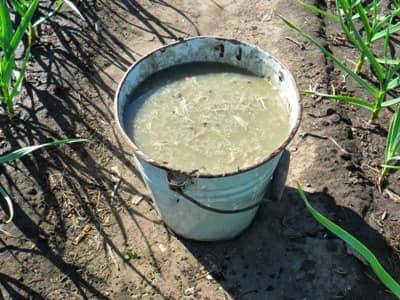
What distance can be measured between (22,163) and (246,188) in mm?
1209

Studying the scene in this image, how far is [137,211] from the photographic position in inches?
95.0

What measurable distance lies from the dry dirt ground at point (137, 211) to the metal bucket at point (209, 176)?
17 cm

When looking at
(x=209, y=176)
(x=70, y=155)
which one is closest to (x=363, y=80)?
(x=209, y=176)

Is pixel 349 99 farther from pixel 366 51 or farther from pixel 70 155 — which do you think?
pixel 70 155

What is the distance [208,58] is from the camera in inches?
86.8

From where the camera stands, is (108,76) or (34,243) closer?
(34,243)

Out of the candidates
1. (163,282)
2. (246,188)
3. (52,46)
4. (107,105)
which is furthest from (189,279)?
(52,46)

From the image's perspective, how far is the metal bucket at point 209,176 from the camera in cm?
180

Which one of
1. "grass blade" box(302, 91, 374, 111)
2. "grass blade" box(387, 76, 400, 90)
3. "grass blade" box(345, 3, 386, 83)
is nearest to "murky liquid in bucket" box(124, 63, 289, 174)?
"grass blade" box(302, 91, 374, 111)

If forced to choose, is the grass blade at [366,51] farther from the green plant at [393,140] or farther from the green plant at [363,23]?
the green plant at [393,140]

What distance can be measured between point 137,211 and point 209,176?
79cm

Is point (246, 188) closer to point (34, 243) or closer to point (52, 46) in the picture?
point (34, 243)

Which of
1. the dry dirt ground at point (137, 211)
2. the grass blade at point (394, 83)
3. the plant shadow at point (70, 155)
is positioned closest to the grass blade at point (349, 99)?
the grass blade at point (394, 83)

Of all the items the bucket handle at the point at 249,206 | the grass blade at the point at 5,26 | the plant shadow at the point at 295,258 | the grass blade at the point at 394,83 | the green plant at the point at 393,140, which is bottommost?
the plant shadow at the point at 295,258
